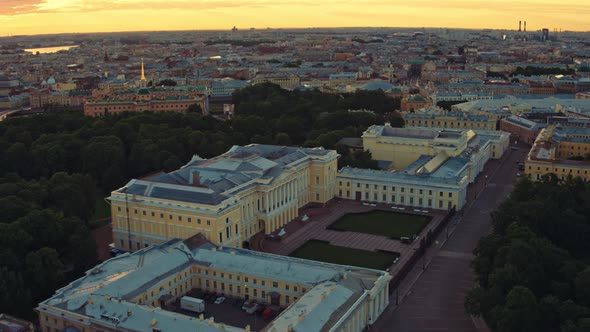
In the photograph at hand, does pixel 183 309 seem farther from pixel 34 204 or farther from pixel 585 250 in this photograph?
pixel 585 250

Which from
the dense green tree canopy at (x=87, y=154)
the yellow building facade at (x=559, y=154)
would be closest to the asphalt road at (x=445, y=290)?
the yellow building facade at (x=559, y=154)

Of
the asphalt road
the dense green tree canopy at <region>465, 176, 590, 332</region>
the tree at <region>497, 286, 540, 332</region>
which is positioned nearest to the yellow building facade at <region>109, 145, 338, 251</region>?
the asphalt road

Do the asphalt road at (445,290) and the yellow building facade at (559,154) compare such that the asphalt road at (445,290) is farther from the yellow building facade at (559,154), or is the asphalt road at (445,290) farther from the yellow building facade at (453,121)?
the yellow building facade at (453,121)

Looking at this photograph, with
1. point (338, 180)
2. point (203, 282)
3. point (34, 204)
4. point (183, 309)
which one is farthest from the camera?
point (338, 180)

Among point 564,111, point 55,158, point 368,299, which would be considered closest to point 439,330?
point 368,299

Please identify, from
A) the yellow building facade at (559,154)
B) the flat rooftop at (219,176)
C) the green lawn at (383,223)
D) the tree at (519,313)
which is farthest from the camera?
the yellow building facade at (559,154)

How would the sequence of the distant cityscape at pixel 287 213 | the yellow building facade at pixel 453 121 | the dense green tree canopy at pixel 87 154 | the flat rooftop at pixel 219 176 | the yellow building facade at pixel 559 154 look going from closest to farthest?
the distant cityscape at pixel 287 213 → the dense green tree canopy at pixel 87 154 → the flat rooftop at pixel 219 176 → the yellow building facade at pixel 559 154 → the yellow building facade at pixel 453 121

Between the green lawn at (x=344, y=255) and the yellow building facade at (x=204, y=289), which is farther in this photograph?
the green lawn at (x=344, y=255)
